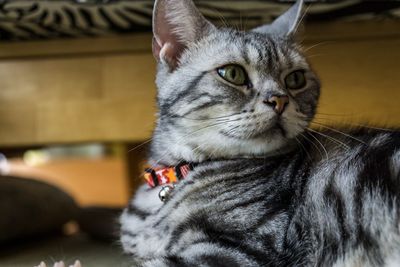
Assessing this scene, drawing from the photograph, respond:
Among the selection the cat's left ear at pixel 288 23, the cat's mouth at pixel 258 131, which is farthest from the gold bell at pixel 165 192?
the cat's left ear at pixel 288 23

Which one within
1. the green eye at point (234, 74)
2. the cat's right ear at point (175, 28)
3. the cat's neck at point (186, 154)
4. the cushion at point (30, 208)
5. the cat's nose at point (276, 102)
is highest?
the cat's right ear at point (175, 28)

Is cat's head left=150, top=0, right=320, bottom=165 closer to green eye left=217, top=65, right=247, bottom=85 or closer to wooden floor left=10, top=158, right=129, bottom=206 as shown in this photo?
green eye left=217, top=65, right=247, bottom=85

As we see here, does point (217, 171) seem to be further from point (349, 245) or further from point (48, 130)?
point (48, 130)

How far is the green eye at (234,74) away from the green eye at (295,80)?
0.12m

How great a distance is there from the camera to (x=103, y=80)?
4.66 feet

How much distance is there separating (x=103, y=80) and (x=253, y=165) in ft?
1.92

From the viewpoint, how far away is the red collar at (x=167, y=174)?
108cm

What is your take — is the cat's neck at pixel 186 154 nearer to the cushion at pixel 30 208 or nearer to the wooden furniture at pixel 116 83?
the wooden furniture at pixel 116 83

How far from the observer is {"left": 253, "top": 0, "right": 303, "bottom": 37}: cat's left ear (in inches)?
44.0

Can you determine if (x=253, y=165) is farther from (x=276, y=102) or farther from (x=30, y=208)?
(x=30, y=208)

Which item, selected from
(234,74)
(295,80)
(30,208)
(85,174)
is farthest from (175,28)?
(85,174)

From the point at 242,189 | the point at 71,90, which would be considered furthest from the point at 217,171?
the point at 71,90

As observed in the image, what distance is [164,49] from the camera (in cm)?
108

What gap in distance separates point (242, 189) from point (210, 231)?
0.11 meters
